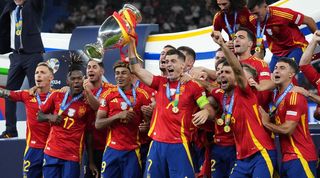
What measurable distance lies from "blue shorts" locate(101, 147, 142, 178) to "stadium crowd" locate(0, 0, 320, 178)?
0.04 feet

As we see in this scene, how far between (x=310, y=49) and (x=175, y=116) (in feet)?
5.11

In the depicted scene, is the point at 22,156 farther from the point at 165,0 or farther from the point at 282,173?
the point at 165,0

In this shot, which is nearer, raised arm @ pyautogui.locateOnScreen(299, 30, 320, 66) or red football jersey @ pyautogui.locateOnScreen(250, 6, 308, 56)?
raised arm @ pyautogui.locateOnScreen(299, 30, 320, 66)

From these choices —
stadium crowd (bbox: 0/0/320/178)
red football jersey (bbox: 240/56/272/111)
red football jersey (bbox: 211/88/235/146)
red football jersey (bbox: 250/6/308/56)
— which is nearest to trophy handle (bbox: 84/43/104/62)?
stadium crowd (bbox: 0/0/320/178)

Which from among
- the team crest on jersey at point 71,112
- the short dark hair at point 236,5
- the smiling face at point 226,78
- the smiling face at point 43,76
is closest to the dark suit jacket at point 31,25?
the smiling face at point 43,76

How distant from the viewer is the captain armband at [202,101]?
877cm

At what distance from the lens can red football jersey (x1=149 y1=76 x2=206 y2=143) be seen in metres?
8.82

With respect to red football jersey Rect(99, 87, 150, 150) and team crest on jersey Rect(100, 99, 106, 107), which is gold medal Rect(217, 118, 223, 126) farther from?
team crest on jersey Rect(100, 99, 106, 107)

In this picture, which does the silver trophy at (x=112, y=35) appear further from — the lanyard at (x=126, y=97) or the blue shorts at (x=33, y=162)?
the blue shorts at (x=33, y=162)

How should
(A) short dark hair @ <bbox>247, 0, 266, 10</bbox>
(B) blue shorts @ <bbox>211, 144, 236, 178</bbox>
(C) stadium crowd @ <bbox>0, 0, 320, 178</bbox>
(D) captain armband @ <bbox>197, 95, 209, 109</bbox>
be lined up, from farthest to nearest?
(A) short dark hair @ <bbox>247, 0, 266, 10</bbox> < (B) blue shorts @ <bbox>211, 144, 236, 178</bbox> < (D) captain armband @ <bbox>197, 95, 209, 109</bbox> < (C) stadium crowd @ <bbox>0, 0, 320, 178</bbox>

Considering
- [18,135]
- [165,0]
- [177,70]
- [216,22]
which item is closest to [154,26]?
[18,135]

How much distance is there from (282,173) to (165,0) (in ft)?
41.9

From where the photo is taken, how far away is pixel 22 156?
11.2m

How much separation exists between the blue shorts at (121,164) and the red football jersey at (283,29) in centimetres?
205
